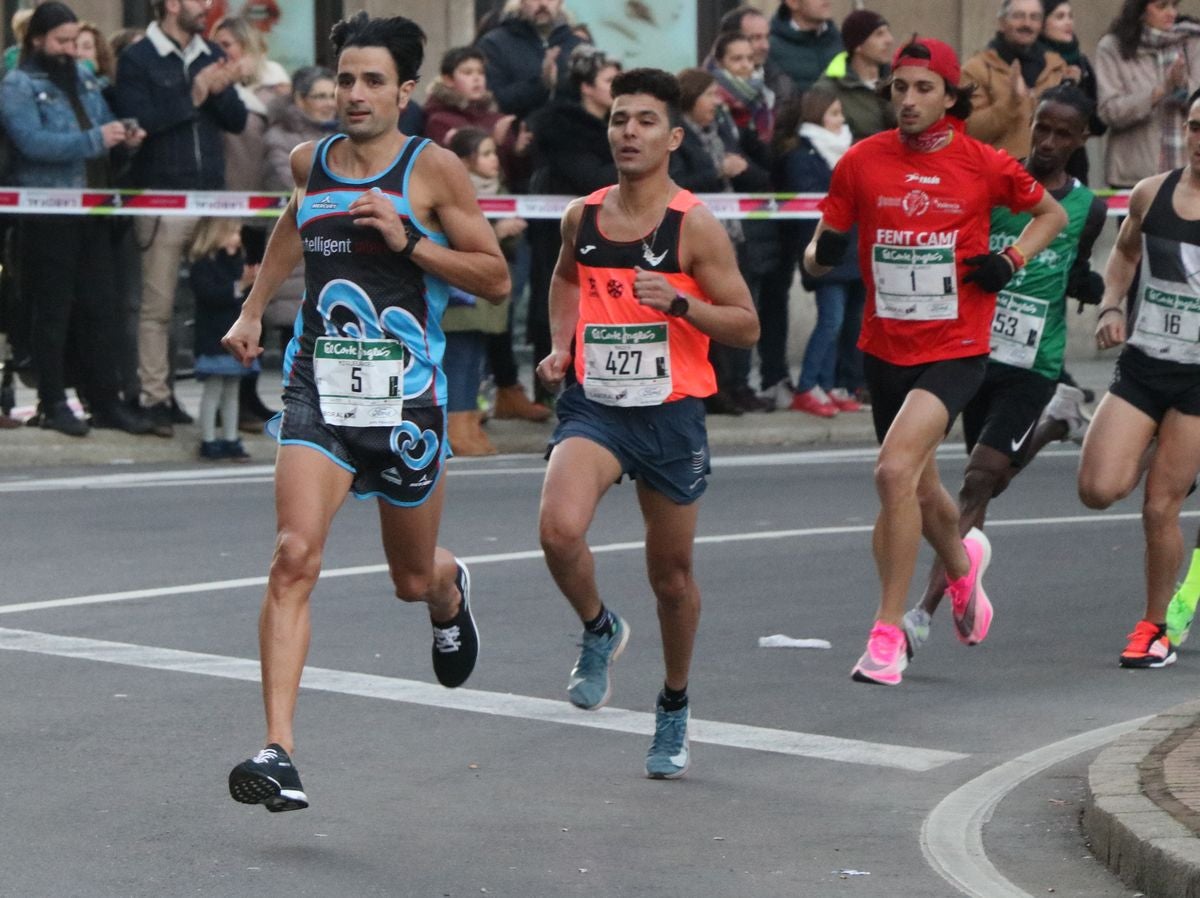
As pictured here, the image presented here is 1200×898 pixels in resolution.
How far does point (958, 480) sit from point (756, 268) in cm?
249

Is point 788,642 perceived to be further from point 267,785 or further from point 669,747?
point 267,785

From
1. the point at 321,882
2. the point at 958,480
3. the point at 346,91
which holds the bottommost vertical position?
the point at 958,480

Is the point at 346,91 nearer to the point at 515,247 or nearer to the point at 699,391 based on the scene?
the point at 699,391

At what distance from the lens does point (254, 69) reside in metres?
15.6

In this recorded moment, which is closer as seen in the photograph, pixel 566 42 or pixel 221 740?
pixel 221 740

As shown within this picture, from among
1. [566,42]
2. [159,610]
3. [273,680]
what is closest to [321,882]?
[273,680]

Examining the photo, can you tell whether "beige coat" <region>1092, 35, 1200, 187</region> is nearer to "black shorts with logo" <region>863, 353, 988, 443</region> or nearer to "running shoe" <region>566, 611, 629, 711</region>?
"black shorts with logo" <region>863, 353, 988, 443</region>

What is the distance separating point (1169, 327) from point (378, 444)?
3.49m

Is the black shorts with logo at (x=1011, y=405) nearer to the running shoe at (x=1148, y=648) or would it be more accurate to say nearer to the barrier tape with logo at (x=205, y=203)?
the running shoe at (x=1148, y=648)

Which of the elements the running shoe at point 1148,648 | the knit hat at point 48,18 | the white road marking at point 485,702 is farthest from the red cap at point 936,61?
the knit hat at point 48,18

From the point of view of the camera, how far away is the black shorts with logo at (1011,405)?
32.9ft

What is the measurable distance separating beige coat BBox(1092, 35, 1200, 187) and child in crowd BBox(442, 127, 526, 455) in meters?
4.30

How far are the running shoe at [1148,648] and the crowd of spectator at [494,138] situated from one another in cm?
629

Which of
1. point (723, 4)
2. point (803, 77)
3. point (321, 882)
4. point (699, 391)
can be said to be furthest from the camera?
point (723, 4)
